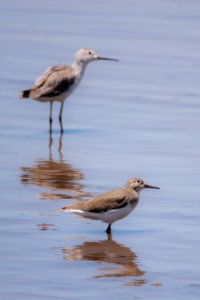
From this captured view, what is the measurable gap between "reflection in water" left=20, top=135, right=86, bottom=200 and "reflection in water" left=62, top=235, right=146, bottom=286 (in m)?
1.50

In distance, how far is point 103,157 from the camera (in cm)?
1352

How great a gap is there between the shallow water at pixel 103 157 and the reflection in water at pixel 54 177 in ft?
0.06

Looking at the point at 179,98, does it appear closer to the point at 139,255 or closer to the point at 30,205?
the point at 30,205

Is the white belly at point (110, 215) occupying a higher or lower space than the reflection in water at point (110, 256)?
higher

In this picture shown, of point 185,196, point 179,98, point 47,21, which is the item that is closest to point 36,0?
point 47,21

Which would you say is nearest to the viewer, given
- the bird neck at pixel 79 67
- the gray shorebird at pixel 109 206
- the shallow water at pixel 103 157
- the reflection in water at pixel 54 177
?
the shallow water at pixel 103 157

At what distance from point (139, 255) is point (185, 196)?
2.10 metres

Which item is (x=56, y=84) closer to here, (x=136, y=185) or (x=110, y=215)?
(x=136, y=185)

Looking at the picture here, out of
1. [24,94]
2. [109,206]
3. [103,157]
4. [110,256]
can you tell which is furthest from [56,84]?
[110,256]

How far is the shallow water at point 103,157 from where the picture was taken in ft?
29.9

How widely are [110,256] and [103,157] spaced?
3778 mm

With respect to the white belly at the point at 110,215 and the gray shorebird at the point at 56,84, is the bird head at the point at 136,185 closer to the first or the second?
the white belly at the point at 110,215

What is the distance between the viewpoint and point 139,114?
15.8 metres

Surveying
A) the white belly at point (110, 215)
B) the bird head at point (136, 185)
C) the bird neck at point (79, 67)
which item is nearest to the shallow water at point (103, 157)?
the white belly at point (110, 215)
